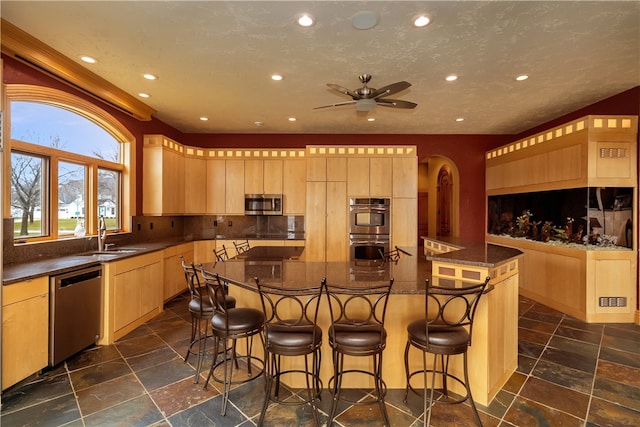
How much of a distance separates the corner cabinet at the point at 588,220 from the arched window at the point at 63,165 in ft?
20.9

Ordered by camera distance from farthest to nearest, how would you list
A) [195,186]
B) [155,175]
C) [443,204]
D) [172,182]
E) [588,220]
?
[443,204]
[195,186]
[172,182]
[155,175]
[588,220]

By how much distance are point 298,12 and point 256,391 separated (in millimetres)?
3046

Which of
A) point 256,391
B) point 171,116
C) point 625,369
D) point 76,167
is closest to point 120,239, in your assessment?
point 76,167

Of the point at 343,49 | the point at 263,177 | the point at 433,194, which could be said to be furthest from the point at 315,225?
the point at 433,194

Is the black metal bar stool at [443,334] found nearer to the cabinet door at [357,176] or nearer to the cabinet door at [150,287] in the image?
the cabinet door at [150,287]

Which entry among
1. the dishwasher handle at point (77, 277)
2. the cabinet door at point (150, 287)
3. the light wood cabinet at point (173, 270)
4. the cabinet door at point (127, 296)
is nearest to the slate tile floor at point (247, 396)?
the cabinet door at point (127, 296)

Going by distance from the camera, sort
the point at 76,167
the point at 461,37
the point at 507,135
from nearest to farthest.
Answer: the point at 461,37 → the point at 76,167 → the point at 507,135

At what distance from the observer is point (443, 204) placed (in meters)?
8.12

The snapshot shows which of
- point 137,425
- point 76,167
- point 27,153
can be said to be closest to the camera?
point 137,425

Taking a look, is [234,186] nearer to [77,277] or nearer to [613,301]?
[77,277]

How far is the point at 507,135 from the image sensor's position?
19.5 ft

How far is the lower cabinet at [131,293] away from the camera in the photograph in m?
3.11

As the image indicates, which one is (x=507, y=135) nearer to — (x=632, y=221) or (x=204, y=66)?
(x=632, y=221)

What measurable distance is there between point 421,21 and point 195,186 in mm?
4585
